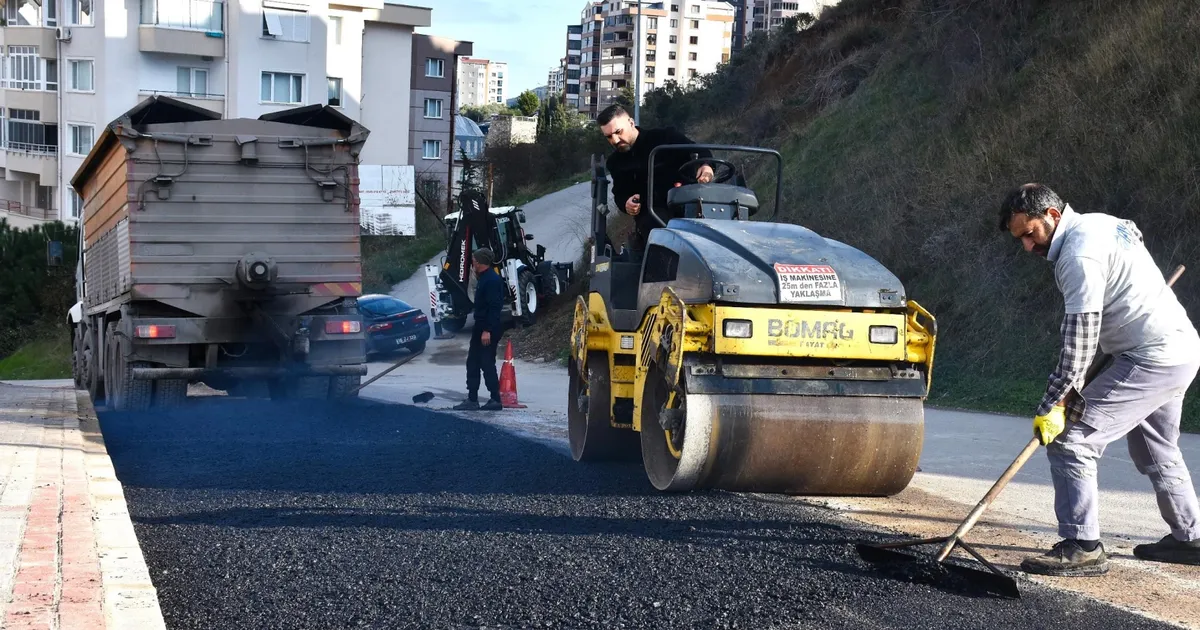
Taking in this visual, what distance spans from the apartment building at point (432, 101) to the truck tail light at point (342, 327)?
54.3 metres

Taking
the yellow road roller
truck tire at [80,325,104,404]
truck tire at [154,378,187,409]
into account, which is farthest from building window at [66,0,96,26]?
the yellow road roller

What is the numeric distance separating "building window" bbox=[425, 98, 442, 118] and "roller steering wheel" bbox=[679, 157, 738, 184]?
63842 mm

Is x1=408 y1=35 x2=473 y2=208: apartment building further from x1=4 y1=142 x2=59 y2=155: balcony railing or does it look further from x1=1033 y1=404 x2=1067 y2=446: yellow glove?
x1=1033 y1=404 x2=1067 y2=446: yellow glove

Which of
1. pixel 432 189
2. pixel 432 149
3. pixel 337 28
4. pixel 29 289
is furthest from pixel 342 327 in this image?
pixel 432 149

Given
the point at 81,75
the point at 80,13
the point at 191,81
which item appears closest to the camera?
the point at 191,81

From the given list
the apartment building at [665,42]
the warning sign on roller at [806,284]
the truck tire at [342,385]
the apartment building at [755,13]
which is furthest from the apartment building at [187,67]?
the apartment building at [755,13]

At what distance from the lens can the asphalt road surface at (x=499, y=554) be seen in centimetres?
480

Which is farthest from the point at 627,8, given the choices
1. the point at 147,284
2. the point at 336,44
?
A: the point at 147,284

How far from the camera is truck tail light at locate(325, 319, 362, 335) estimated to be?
42.1ft

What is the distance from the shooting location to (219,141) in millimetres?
12258

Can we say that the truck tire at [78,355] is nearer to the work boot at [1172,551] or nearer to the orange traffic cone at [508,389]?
the orange traffic cone at [508,389]

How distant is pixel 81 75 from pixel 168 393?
3830 centimetres

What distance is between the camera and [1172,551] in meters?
5.67

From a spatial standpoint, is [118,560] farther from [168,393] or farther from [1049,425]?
[168,393]
